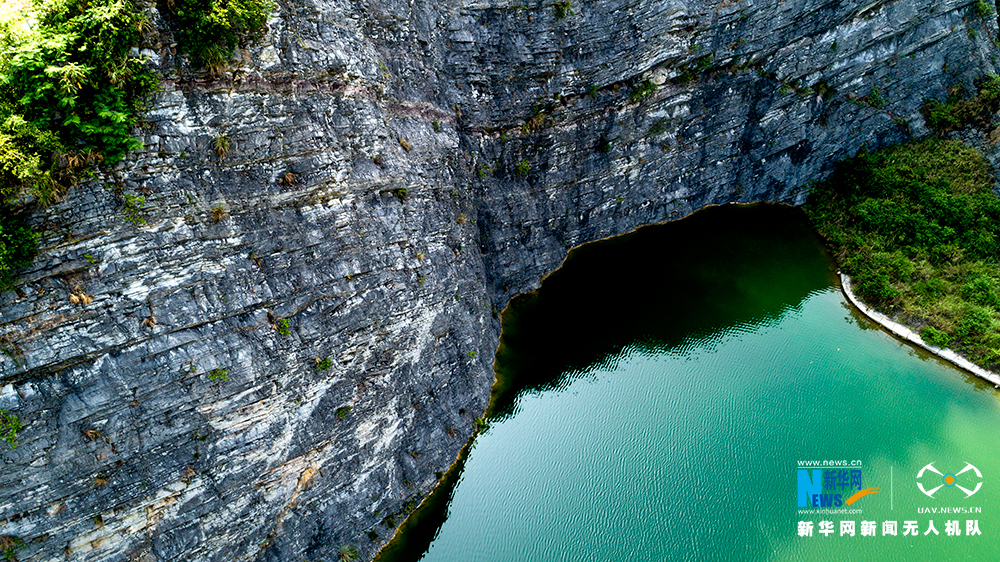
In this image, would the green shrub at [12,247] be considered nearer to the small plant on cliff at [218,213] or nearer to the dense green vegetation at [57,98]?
the dense green vegetation at [57,98]

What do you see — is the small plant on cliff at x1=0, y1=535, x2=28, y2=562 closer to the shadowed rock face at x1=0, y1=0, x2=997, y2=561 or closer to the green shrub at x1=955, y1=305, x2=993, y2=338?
the shadowed rock face at x1=0, y1=0, x2=997, y2=561

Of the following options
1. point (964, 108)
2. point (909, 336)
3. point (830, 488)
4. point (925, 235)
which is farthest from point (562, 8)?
point (964, 108)

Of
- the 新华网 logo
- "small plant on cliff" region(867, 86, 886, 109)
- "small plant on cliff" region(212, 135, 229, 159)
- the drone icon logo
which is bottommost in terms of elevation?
the drone icon logo

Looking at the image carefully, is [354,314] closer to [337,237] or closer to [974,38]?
[337,237]

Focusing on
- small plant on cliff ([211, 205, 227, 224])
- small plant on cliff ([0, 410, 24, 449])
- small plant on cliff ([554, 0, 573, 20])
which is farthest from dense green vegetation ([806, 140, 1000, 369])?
small plant on cliff ([0, 410, 24, 449])

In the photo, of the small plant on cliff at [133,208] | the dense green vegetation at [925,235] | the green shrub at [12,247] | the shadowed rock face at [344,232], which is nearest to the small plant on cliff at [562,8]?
the shadowed rock face at [344,232]
